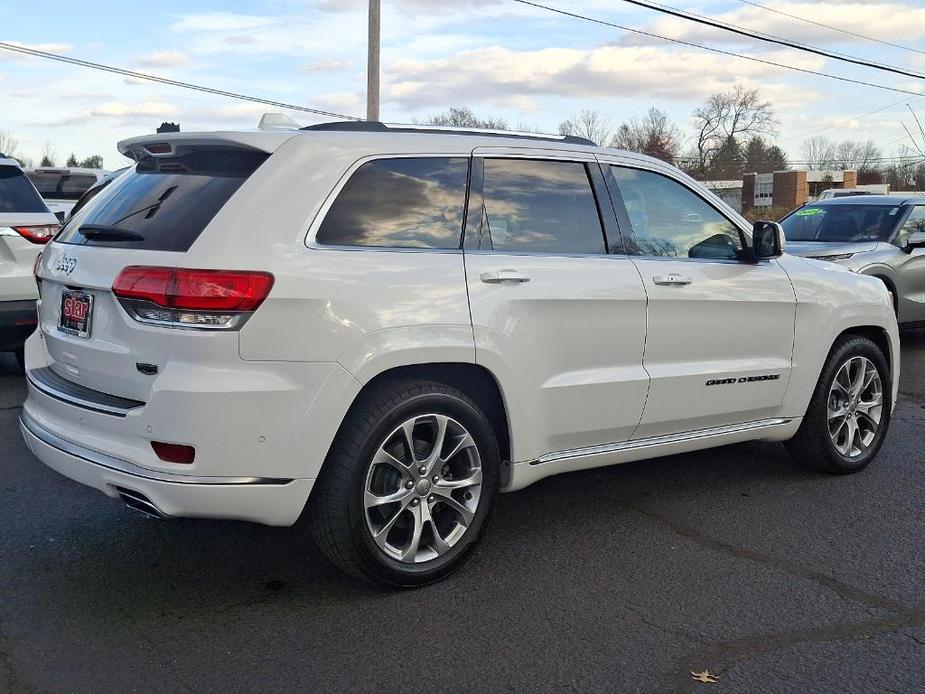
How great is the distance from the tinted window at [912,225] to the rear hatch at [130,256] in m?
8.85

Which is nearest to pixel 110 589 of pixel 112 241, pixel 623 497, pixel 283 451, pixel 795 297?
pixel 283 451

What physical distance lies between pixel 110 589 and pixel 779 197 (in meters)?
Result: 60.9

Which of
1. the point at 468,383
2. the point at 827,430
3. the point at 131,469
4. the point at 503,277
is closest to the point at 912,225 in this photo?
the point at 827,430

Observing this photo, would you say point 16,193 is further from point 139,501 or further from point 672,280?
point 672,280

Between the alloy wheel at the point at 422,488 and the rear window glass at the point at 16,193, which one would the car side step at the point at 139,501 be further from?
the rear window glass at the point at 16,193

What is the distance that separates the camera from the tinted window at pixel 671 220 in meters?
4.74

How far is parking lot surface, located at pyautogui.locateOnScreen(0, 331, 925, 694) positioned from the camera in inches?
128

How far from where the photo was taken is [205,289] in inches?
133

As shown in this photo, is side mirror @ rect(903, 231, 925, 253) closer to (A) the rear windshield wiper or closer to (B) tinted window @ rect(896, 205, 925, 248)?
(B) tinted window @ rect(896, 205, 925, 248)

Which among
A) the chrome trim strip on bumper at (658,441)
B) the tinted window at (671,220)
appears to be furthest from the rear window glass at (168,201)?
the tinted window at (671,220)

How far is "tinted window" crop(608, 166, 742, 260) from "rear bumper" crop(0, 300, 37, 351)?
16.4ft

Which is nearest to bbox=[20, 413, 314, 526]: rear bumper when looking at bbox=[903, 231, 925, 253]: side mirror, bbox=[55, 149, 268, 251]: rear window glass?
bbox=[55, 149, 268, 251]: rear window glass

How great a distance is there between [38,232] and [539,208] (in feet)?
16.3

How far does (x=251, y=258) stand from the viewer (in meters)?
3.45
